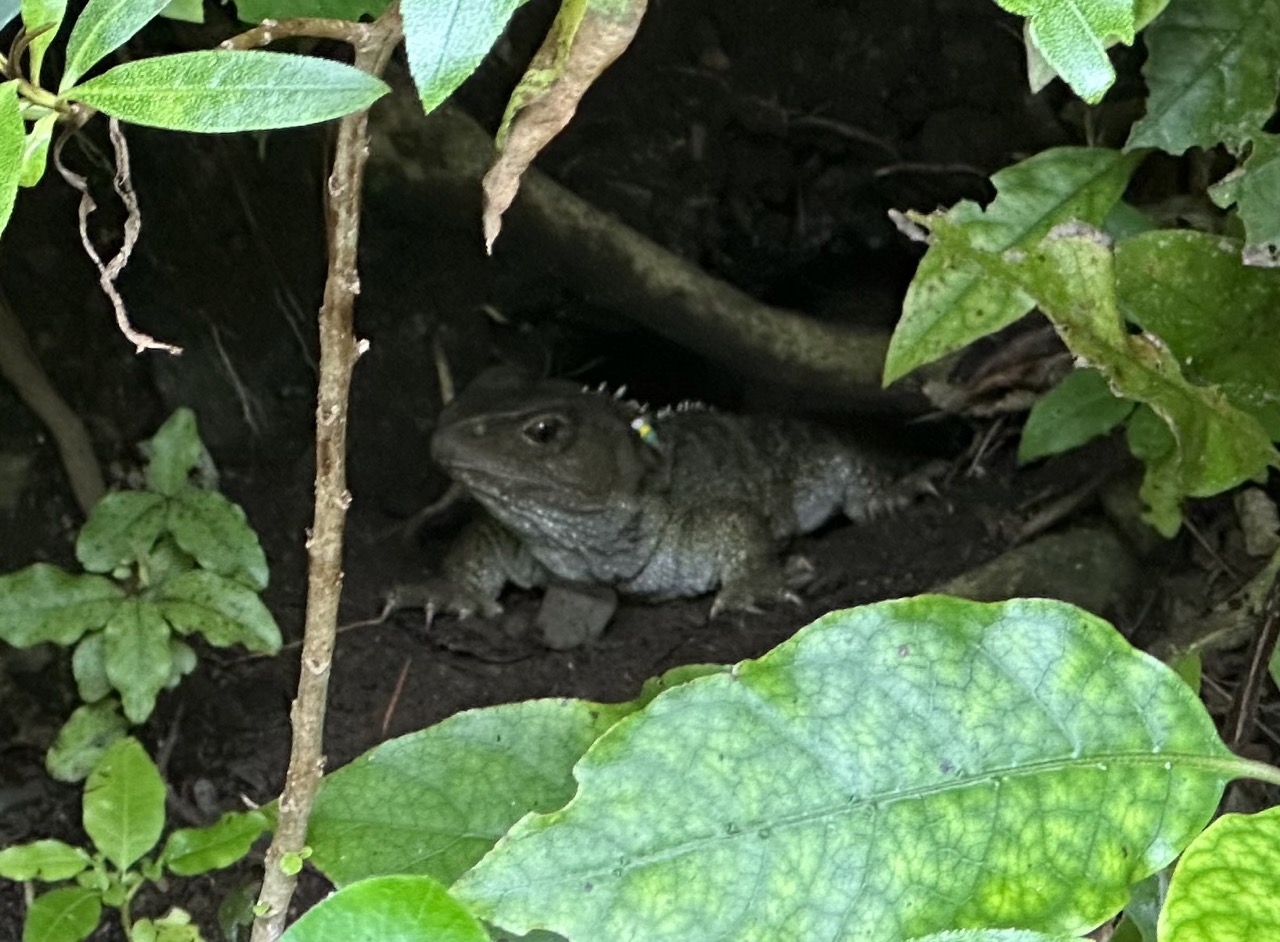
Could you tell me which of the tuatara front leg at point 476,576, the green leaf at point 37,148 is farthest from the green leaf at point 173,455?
the green leaf at point 37,148

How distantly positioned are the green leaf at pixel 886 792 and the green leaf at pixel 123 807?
687 millimetres

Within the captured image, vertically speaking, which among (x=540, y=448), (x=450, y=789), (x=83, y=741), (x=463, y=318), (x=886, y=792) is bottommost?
(x=540, y=448)

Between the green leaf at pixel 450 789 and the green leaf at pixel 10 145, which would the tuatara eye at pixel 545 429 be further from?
the green leaf at pixel 10 145

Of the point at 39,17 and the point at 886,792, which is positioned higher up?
the point at 39,17

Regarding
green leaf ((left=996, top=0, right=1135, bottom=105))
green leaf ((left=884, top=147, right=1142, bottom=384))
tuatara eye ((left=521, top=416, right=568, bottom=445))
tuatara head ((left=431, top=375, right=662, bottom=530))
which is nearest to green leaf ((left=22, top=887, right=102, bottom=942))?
green leaf ((left=884, top=147, right=1142, bottom=384))

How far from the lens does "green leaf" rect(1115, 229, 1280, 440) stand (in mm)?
1387

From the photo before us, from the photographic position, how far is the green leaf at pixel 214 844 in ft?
4.48

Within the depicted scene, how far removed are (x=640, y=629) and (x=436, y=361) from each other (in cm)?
82

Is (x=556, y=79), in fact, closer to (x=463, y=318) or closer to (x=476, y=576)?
(x=463, y=318)

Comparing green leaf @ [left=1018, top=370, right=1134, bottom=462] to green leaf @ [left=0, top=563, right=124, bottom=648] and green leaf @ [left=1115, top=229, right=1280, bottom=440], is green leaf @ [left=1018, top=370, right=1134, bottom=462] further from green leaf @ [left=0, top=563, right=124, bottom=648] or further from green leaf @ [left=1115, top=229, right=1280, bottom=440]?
green leaf @ [left=0, top=563, right=124, bottom=648]

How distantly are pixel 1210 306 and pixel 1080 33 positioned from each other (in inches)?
25.8

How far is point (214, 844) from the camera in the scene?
138cm

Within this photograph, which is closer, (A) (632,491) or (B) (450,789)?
(B) (450,789)

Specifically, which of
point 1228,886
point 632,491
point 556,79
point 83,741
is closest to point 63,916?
point 83,741
